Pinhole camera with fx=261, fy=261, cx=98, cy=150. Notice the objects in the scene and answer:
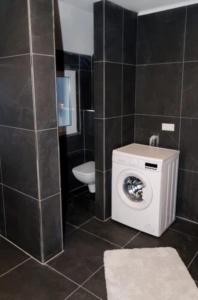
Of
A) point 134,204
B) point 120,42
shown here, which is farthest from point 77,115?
point 134,204

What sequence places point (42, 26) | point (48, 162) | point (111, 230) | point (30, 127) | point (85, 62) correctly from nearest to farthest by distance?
point (42, 26) → point (30, 127) → point (48, 162) → point (111, 230) → point (85, 62)

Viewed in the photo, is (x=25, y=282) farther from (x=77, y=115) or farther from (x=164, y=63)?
(x=164, y=63)

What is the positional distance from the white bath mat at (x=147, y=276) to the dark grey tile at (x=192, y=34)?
1975 mm

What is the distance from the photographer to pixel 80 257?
2400mm

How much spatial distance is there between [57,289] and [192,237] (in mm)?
1466

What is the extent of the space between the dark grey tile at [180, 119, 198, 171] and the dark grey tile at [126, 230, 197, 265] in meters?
0.75

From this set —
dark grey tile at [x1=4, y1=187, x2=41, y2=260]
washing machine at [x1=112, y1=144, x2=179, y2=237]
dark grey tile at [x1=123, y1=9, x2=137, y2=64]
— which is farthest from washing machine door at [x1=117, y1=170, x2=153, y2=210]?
dark grey tile at [x1=123, y1=9, x2=137, y2=64]

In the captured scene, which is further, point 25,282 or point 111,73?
point 111,73

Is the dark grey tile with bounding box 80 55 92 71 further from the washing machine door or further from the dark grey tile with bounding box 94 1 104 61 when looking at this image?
the washing machine door

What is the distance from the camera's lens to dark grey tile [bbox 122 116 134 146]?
3102 millimetres

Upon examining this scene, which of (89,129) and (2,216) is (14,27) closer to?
(2,216)

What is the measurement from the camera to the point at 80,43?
11.1 ft

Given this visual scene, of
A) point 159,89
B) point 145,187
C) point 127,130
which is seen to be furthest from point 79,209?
point 159,89

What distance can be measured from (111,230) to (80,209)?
624 mm
